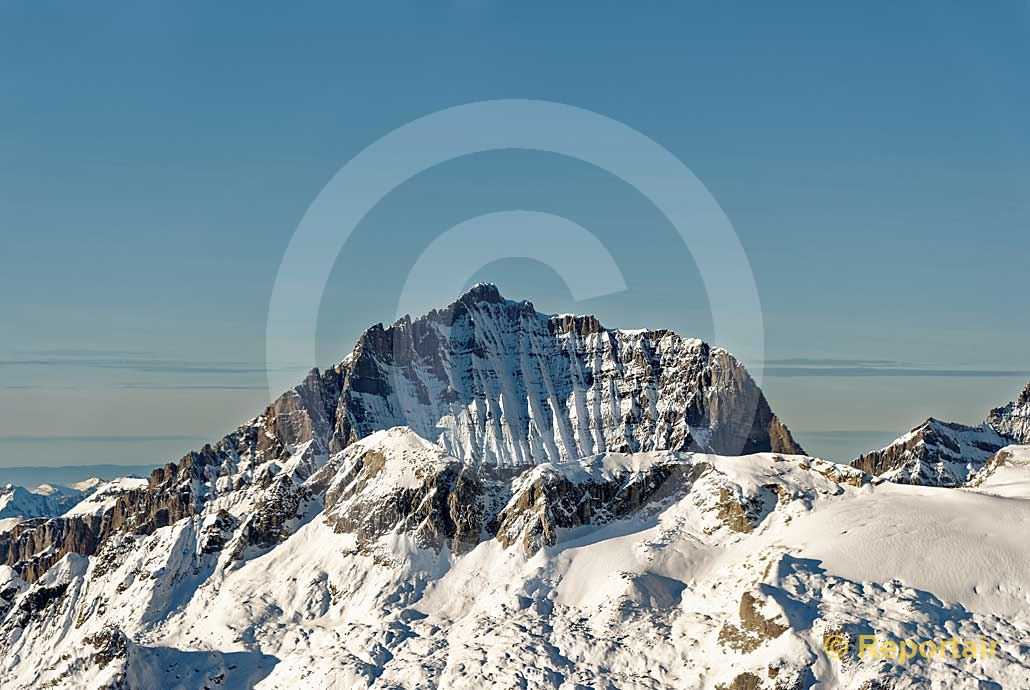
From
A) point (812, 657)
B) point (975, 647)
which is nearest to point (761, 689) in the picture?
point (812, 657)

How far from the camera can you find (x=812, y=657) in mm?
197000

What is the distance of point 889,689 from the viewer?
621ft

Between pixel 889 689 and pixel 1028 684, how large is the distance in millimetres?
21434

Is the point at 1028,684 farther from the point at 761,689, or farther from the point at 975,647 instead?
the point at 761,689

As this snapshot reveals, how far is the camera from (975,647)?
196750 mm

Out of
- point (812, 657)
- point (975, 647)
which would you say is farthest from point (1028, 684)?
point (812, 657)

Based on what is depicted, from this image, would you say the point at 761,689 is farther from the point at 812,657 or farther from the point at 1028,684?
the point at 1028,684

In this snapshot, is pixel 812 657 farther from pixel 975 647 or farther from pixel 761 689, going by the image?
pixel 975 647

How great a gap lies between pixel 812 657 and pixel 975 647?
27.2 m

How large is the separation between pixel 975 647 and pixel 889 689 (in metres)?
18.9

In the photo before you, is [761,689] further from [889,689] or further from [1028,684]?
[1028,684]

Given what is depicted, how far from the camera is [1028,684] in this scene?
187 metres

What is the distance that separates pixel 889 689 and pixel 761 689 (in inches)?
793

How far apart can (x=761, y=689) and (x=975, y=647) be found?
3684cm
